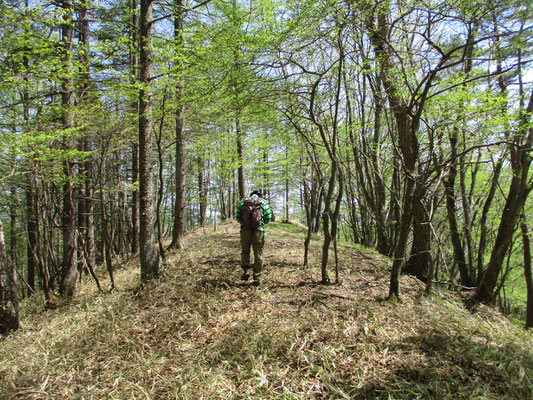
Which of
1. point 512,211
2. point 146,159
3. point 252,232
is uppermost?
point 146,159

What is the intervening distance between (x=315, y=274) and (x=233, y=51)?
470 centimetres

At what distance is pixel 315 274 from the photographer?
5469 millimetres

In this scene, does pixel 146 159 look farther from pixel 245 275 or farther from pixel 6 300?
pixel 6 300

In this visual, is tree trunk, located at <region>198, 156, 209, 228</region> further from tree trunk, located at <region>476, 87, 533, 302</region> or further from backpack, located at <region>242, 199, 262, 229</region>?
tree trunk, located at <region>476, 87, 533, 302</region>

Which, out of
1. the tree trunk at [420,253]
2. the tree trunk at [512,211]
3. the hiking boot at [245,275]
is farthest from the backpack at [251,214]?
the tree trunk at [512,211]

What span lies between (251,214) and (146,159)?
265 centimetres

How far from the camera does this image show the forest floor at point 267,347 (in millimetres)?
2664

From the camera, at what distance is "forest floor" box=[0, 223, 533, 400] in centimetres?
266

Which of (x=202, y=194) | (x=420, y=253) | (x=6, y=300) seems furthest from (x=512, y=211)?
(x=202, y=194)

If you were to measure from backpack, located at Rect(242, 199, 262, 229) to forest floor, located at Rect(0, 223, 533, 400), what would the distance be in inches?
47.6

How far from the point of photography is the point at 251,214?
5203 millimetres

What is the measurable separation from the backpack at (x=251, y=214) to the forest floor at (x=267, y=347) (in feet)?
3.97

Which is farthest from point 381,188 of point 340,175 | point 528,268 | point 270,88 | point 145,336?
point 145,336

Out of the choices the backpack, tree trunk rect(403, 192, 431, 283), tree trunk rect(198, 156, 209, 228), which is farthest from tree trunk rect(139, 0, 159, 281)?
tree trunk rect(403, 192, 431, 283)
